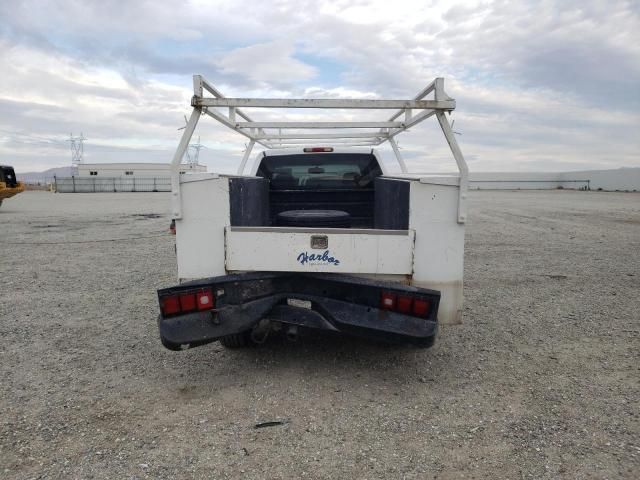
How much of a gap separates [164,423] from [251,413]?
0.57m

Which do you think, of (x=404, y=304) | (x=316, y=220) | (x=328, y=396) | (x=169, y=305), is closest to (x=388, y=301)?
(x=404, y=304)

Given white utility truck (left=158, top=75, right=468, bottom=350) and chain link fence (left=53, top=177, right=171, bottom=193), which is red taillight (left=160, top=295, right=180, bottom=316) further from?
chain link fence (left=53, top=177, right=171, bottom=193)

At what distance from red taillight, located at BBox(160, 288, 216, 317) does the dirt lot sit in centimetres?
61

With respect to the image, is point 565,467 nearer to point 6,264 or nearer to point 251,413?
point 251,413

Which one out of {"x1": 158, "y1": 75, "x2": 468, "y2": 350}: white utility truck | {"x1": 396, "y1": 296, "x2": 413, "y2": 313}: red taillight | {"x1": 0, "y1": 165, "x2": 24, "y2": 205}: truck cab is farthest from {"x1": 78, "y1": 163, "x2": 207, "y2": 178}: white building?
{"x1": 396, "y1": 296, "x2": 413, "y2": 313}: red taillight

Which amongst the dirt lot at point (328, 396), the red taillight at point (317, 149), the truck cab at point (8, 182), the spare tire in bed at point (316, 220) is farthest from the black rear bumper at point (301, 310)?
the truck cab at point (8, 182)

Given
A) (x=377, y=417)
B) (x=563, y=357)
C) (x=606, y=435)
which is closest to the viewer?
(x=606, y=435)

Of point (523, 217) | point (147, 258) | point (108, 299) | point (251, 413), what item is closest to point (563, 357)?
point (251, 413)

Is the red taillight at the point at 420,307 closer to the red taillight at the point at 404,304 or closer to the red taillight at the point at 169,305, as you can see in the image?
the red taillight at the point at 404,304

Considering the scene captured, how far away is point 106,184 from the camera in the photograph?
60.9 m

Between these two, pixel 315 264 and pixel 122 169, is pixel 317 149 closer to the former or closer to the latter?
pixel 315 264

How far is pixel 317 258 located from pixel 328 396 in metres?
1.03

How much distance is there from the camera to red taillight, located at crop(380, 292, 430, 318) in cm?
374

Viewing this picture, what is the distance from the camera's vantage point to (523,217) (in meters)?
18.4
